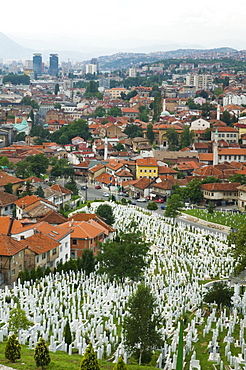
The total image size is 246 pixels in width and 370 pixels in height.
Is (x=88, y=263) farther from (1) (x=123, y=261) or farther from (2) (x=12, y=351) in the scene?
(2) (x=12, y=351)

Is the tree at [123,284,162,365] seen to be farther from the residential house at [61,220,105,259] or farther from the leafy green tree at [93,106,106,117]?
the leafy green tree at [93,106,106,117]

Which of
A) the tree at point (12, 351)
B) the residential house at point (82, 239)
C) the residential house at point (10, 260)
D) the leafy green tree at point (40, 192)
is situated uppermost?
the tree at point (12, 351)

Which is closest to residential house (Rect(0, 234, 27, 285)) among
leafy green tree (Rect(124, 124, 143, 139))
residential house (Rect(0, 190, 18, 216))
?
residential house (Rect(0, 190, 18, 216))

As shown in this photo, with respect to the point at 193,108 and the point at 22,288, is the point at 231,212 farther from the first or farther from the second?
the point at 193,108

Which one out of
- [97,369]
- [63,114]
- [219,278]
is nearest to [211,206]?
[219,278]

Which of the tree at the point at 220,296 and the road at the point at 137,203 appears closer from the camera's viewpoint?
the tree at the point at 220,296

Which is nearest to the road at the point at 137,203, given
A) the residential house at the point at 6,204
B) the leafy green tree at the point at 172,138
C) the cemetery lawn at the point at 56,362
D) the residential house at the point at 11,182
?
the residential house at the point at 11,182

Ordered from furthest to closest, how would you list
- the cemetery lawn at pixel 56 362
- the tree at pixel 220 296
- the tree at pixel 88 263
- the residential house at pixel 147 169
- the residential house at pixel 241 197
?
the residential house at pixel 147 169
the residential house at pixel 241 197
the tree at pixel 88 263
the tree at pixel 220 296
the cemetery lawn at pixel 56 362

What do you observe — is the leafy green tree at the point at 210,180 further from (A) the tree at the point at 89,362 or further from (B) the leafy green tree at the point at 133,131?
(A) the tree at the point at 89,362
